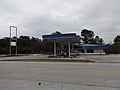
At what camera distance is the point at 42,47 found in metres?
99.1

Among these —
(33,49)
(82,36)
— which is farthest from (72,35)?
(82,36)

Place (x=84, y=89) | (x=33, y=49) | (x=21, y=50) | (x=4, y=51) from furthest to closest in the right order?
(x=33, y=49), (x=21, y=50), (x=4, y=51), (x=84, y=89)

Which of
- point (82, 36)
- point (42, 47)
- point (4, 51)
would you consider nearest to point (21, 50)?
point (4, 51)

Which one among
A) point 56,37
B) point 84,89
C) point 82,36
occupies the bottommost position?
point 84,89

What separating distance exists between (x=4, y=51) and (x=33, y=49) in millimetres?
18362

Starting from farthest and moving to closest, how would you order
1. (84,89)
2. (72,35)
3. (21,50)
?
(21,50), (72,35), (84,89)

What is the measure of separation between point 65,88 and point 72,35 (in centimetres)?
3396

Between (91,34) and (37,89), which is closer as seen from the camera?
(37,89)

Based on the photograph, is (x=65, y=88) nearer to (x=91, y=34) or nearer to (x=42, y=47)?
(x=42, y=47)

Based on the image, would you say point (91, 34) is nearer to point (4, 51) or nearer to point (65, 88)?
point (4, 51)

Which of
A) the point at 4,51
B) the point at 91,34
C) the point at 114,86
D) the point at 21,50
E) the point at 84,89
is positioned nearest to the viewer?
the point at 84,89

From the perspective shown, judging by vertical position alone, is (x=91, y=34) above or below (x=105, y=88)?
above

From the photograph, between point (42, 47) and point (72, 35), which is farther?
point (42, 47)

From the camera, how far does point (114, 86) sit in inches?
339
